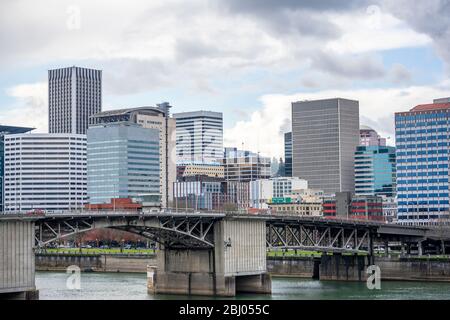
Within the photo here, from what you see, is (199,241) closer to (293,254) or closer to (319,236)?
(319,236)

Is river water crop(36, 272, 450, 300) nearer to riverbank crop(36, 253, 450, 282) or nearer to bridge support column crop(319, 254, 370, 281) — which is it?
bridge support column crop(319, 254, 370, 281)

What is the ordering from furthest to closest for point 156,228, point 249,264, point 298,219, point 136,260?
1. point 136,260
2. point 298,219
3. point 249,264
4. point 156,228

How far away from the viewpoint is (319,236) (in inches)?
5600

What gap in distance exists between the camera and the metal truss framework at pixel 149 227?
9200 cm

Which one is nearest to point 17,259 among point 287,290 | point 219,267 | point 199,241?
point 199,241

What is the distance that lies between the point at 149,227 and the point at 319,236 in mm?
45289

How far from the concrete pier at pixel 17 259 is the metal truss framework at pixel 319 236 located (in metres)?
40.7

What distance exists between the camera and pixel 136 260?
167250mm

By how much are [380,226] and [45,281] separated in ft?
157

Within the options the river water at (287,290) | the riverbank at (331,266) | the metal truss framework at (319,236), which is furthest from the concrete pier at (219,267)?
the riverbank at (331,266)

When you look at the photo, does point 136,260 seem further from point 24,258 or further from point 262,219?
point 24,258
